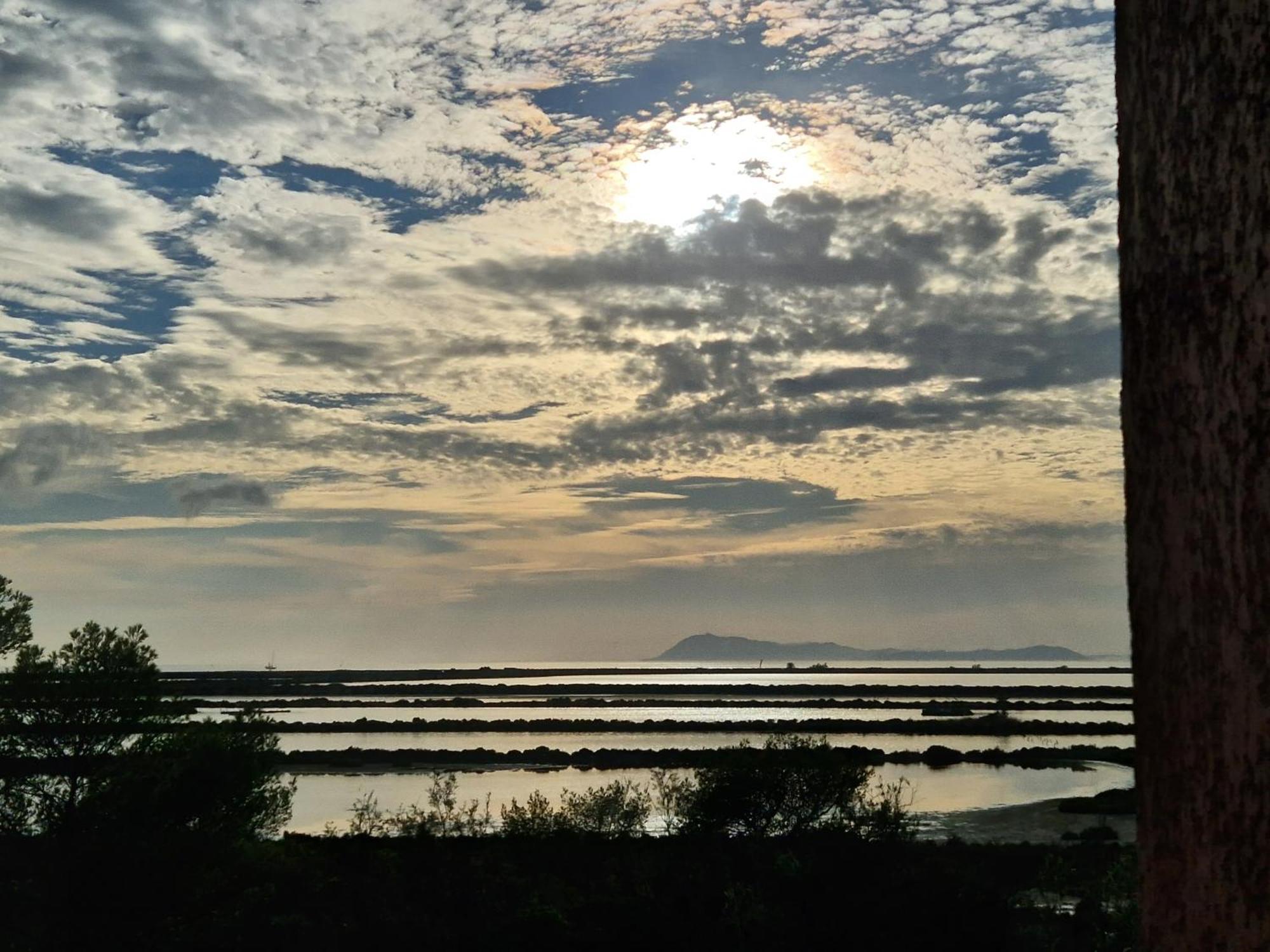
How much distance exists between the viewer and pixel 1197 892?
2.75 ft

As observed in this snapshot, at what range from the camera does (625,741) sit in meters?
74.5

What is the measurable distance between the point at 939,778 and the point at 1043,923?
37.9 metres

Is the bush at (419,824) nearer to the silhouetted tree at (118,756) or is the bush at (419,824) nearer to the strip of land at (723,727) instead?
the silhouetted tree at (118,756)

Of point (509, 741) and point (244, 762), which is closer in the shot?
point (244, 762)

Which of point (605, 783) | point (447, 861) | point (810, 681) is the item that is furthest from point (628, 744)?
point (810, 681)

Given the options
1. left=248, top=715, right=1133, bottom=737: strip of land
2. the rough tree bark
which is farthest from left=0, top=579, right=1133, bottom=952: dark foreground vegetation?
left=248, top=715, right=1133, bottom=737: strip of land

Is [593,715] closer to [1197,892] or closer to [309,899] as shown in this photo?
[309,899]

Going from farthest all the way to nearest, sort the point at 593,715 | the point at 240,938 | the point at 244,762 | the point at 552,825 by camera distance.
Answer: the point at 593,715 → the point at 552,825 → the point at 244,762 → the point at 240,938

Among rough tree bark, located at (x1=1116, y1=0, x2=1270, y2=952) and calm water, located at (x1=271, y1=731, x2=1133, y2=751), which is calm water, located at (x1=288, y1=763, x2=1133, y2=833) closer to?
calm water, located at (x1=271, y1=731, x2=1133, y2=751)

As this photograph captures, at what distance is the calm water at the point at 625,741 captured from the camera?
69.1 meters

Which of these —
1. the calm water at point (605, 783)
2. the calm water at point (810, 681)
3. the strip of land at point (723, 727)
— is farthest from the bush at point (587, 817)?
the calm water at point (810, 681)

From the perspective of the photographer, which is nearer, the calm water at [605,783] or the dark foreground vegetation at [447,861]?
the dark foreground vegetation at [447,861]

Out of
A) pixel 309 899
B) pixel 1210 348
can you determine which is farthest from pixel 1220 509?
pixel 309 899

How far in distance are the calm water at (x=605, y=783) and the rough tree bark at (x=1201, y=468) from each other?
1669 inches
